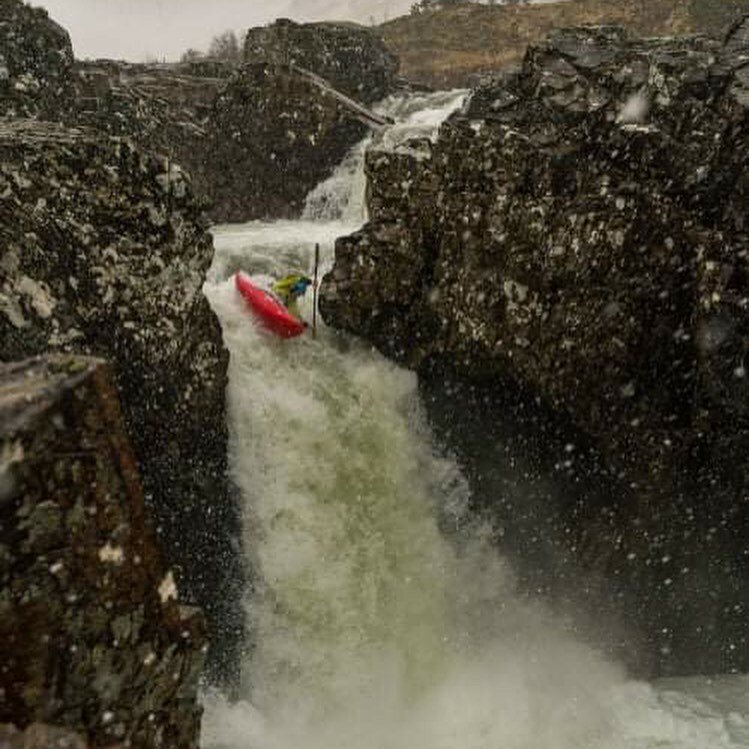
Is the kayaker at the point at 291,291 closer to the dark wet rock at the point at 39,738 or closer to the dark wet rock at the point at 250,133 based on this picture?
the dark wet rock at the point at 39,738

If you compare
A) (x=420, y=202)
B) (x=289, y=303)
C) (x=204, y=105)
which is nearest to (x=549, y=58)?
(x=420, y=202)

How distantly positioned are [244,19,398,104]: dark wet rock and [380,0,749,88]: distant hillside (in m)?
16.3

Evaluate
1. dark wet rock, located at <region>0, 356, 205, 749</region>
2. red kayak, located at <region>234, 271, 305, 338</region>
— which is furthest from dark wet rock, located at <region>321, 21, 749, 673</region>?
dark wet rock, located at <region>0, 356, 205, 749</region>

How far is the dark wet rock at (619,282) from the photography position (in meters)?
7.17

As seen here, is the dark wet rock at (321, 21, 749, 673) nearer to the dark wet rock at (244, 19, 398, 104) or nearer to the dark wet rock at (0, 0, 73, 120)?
the dark wet rock at (0, 0, 73, 120)

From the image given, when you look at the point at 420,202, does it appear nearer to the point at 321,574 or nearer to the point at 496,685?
the point at 321,574

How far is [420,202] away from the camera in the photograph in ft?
29.3

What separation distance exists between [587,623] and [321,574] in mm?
3489

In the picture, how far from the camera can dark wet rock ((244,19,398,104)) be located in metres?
25.7

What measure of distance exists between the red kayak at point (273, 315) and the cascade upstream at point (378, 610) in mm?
167

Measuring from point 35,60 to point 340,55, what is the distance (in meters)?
12.2

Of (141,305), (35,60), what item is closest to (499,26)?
(35,60)

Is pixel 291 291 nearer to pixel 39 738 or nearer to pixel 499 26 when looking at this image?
pixel 39 738

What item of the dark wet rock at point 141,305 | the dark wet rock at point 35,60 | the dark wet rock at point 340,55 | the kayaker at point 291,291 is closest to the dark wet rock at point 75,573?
the dark wet rock at point 141,305
